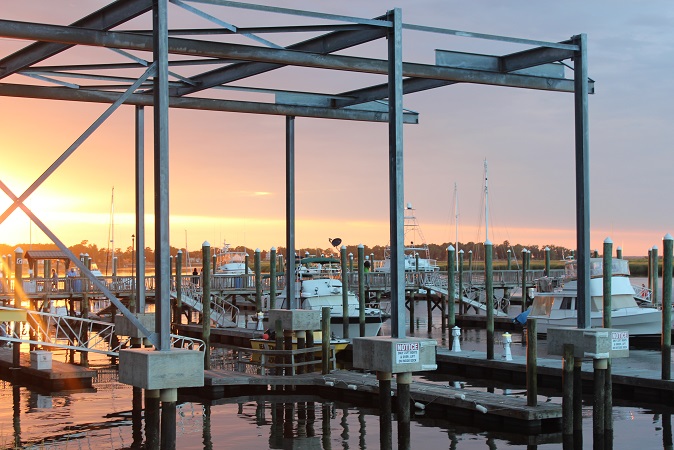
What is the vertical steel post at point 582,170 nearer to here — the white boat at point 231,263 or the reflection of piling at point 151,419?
the reflection of piling at point 151,419

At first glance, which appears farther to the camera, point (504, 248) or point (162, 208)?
point (504, 248)

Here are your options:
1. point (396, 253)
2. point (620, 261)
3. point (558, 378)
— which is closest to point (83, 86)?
point (396, 253)

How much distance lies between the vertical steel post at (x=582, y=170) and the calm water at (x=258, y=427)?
14.1 ft

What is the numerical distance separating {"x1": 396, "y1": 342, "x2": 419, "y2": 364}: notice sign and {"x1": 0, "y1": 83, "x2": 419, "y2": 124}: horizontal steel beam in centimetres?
640

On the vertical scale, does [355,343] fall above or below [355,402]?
above

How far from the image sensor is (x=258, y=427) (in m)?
23.1

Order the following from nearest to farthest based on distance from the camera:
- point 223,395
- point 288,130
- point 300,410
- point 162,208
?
point 162,208, point 288,130, point 300,410, point 223,395

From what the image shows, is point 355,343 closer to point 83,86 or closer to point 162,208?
point 162,208

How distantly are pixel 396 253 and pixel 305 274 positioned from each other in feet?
123

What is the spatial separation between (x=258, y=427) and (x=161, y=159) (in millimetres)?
10820

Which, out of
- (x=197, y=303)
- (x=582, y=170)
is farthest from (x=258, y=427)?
(x=197, y=303)

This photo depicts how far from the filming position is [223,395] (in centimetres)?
2691

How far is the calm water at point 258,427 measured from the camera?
69.0ft

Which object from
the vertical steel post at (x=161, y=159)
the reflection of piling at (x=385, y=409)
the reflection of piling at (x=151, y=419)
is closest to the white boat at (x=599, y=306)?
the reflection of piling at (x=385, y=409)
